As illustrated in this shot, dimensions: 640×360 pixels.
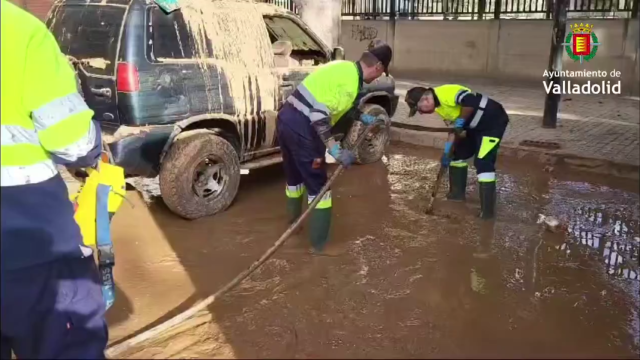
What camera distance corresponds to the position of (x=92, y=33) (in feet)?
16.5

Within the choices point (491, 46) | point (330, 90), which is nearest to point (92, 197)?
point (330, 90)

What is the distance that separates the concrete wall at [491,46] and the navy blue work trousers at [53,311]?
12.4 metres

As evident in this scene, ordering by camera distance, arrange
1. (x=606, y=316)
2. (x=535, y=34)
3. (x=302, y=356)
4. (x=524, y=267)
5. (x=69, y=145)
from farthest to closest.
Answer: (x=535, y=34), (x=524, y=267), (x=606, y=316), (x=302, y=356), (x=69, y=145)

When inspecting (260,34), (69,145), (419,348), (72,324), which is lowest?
(419,348)

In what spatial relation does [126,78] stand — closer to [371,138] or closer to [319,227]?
[319,227]

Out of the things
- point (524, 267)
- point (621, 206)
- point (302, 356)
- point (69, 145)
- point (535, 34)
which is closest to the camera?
point (69, 145)

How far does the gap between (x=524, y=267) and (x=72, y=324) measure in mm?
3532

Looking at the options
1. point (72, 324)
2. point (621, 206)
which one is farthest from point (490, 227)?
point (72, 324)

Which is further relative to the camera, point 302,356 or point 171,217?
point 171,217

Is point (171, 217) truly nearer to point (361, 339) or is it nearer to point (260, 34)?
point (260, 34)

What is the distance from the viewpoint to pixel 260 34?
19.5 feet

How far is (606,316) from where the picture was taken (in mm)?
3971

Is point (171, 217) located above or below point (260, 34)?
below

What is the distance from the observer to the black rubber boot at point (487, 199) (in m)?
5.70
